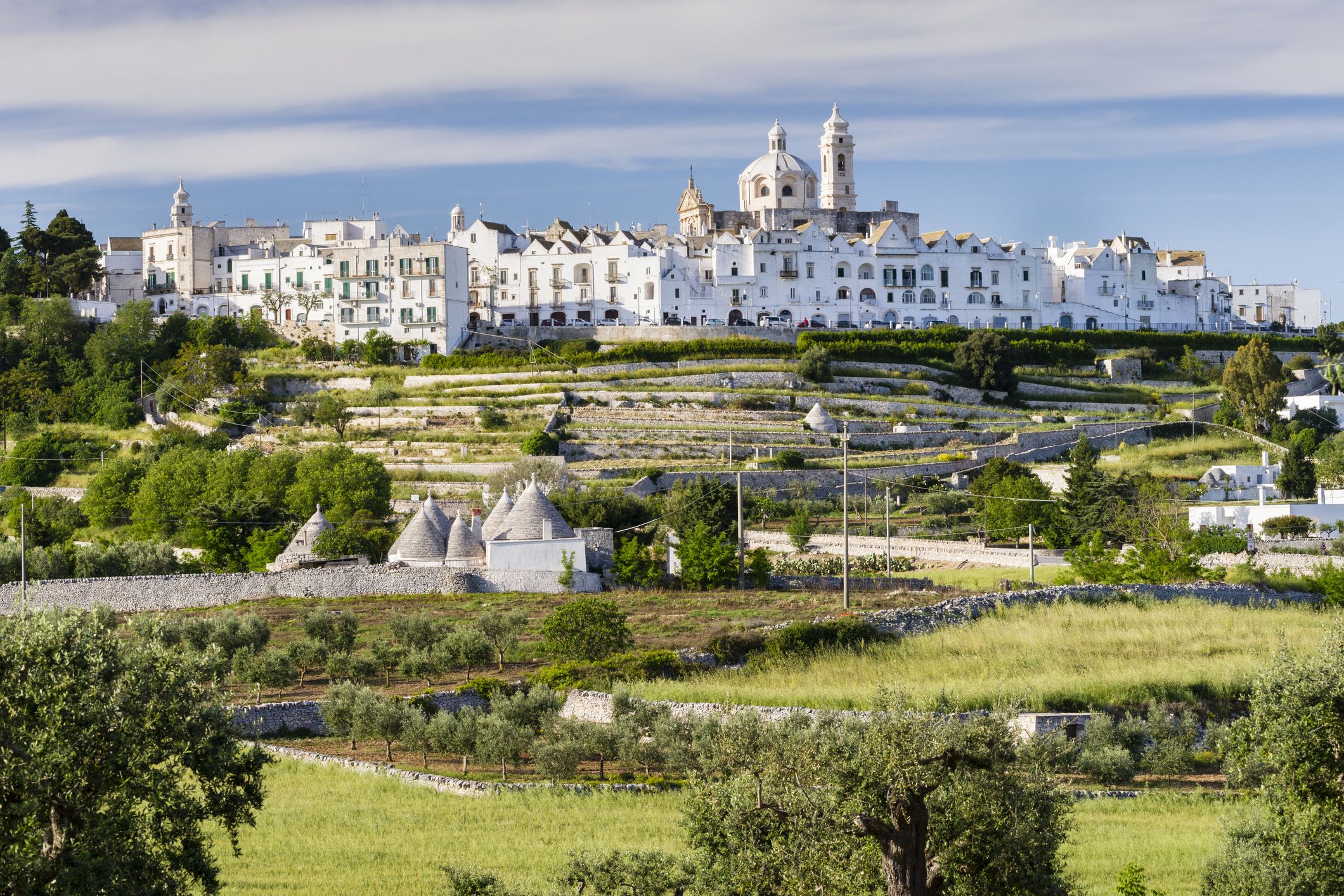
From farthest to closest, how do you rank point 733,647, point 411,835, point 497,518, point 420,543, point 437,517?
point 437,517, point 497,518, point 420,543, point 733,647, point 411,835

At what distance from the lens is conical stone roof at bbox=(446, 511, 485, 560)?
152 ft

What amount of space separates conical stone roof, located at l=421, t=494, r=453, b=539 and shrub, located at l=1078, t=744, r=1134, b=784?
83.4 ft

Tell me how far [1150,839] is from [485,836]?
9324mm

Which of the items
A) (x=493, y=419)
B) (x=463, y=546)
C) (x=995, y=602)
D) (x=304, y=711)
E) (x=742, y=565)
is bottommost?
(x=304, y=711)

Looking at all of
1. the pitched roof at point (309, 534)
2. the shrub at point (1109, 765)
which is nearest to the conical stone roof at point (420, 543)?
the pitched roof at point (309, 534)

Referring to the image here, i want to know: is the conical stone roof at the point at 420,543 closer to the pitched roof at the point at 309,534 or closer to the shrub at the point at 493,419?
the pitched roof at the point at 309,534

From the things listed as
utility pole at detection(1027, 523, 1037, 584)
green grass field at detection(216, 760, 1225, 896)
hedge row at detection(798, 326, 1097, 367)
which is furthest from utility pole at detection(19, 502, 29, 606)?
hedge row at detection(798, 326, 1097, 367)

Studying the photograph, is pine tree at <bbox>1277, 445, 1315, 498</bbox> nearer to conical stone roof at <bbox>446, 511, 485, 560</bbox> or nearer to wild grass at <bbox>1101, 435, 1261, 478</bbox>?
wild grass at <bbox>1101, 435, 1261, 478</bbox>

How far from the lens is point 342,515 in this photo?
170 ft

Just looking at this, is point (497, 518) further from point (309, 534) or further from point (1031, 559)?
point (1031, 559)

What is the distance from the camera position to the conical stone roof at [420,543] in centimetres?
4641

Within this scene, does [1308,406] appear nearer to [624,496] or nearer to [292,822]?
[624,496]

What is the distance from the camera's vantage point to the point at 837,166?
95.6 m

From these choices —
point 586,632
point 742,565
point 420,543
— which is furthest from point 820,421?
point 586,632
